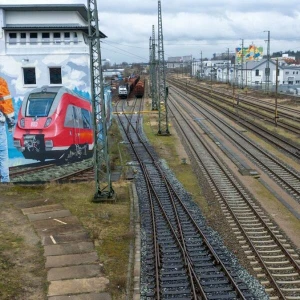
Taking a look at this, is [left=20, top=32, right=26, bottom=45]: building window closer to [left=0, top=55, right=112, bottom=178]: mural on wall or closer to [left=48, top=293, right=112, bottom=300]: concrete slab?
[left=0, top=55, right=112, bottom=178]: mural on wall

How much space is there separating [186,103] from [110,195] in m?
45.3

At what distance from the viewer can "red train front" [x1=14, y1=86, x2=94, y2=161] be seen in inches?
782

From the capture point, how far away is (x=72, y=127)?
20531 mm

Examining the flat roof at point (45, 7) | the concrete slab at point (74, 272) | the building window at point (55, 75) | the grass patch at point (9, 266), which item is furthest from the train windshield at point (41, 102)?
the concrete slab at point (74, 272)

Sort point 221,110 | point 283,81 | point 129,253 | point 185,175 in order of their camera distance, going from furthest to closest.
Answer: point 283,81, point 221,110, point 185,175, point 129,253

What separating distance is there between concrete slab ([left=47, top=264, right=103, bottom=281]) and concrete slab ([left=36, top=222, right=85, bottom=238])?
2865 millimetres

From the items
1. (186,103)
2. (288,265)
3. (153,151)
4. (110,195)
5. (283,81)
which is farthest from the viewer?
(283,81)

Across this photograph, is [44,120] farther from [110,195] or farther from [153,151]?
[153,151]

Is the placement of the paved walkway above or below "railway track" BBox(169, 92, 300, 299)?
below

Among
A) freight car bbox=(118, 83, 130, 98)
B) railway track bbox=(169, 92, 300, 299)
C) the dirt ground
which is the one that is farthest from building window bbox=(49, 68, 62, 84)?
freight car bbox=(118, 83, 130, 98)

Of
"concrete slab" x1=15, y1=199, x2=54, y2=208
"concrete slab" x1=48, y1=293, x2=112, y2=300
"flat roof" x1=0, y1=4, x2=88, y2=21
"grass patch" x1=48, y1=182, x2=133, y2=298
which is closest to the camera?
"concrete slab" x1=48, y1=293, x2=112, y2=300

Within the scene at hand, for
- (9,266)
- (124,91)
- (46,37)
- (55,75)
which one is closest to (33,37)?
(46,37)

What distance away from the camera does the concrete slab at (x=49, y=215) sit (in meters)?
15.8

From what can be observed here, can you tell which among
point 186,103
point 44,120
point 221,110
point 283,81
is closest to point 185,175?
point 44,120
